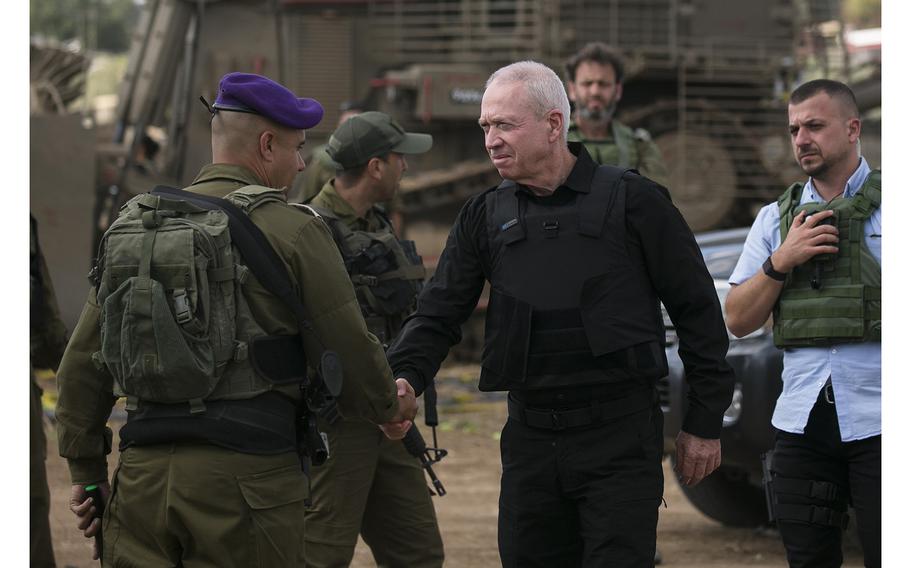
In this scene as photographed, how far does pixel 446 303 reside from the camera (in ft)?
14.3

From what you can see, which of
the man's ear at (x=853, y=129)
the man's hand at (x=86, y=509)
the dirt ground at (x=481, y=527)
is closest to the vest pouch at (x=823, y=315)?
the man's ear at (x=853, y=129)

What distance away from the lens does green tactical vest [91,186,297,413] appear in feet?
11.5

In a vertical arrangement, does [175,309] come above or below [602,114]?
below

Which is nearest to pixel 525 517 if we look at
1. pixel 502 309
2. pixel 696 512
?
pixel 502 309

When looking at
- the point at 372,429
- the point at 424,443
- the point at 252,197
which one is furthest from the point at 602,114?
the point at 252,197

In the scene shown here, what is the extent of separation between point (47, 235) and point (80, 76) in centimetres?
459

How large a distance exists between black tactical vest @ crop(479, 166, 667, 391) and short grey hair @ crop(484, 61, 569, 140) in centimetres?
27

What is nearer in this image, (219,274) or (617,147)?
(219,274)

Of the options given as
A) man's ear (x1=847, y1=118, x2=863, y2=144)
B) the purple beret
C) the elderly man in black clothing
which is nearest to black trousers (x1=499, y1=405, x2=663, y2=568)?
the elderly man in black clothing

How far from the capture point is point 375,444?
5180mm

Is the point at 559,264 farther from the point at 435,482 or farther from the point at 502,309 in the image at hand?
the point at 435,482

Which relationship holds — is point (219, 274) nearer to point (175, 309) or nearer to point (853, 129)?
point (175, 309)

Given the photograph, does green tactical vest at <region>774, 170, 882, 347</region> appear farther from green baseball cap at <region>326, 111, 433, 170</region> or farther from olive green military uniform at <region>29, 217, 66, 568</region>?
olive green military uniform at <region>29, 217, 66, 568</region>

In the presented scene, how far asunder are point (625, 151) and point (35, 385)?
318 cm
